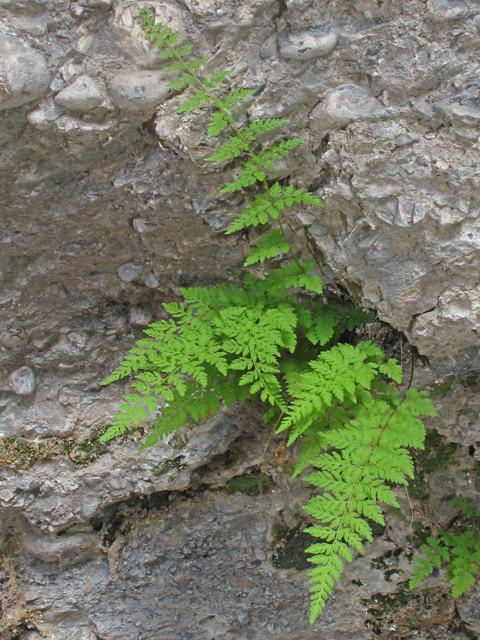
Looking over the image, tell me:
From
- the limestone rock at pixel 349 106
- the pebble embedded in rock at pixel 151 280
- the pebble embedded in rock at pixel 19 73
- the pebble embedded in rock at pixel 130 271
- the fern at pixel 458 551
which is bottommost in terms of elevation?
the fern at pixel 458 551

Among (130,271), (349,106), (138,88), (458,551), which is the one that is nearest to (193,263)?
(130,271)

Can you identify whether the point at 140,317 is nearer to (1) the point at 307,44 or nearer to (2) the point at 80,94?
(2) the point at 80,94

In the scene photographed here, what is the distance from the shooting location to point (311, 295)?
3.56 m

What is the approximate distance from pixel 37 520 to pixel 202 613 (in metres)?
1.53

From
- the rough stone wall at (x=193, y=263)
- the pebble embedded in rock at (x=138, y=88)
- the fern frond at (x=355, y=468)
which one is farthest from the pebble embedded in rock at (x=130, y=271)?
the fern frond at (x=355, y=468)

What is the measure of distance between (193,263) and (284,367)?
104cm

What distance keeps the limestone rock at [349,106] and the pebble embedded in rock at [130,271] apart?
1.74 meters

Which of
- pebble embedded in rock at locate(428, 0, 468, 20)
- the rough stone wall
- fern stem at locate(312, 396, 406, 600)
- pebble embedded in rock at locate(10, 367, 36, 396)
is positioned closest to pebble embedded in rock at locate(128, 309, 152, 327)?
the rough stone wall

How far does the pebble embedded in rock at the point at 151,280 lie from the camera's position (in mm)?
3738

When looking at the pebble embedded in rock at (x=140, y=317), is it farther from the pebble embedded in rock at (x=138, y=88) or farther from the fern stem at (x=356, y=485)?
the fern stem at (x=356, y=485)

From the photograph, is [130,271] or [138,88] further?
[130,271]

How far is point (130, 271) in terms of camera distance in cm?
372

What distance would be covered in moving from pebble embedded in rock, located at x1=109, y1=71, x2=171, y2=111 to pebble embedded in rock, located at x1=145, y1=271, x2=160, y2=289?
126 centimetres

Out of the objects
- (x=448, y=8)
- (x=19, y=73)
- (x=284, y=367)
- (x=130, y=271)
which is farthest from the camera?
(x=130, y=271)
